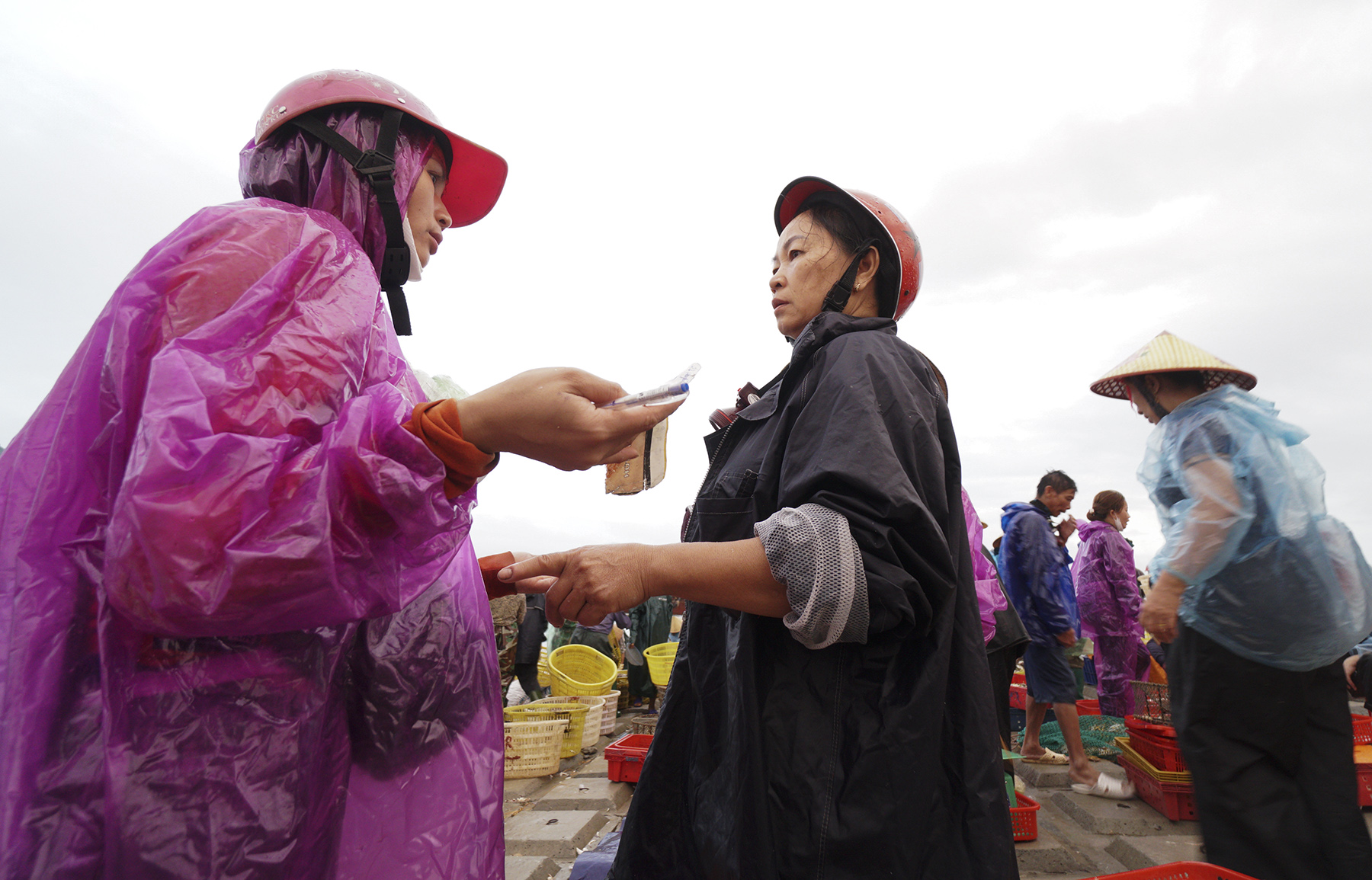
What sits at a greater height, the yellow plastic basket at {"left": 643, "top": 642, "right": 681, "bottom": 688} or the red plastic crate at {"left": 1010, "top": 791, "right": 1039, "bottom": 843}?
the red plastic crate at {"left": 1010, "top": 791, "right": 1039, "bottom": 843}

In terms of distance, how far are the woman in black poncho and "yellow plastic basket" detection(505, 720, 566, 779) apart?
404 centimetres

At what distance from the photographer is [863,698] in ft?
4.23

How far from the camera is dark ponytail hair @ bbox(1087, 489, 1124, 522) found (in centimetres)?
650

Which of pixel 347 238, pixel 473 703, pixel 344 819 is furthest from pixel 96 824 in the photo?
pixel 347 238

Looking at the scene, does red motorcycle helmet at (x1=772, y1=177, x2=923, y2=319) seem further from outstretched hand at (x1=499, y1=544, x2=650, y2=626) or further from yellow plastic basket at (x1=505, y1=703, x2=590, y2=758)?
yellow plastic basket at (x1=505, y1=703, x2=590, y2=758)

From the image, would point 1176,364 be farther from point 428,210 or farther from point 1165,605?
point 428,210

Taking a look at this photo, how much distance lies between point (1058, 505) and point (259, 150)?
6.58 metres

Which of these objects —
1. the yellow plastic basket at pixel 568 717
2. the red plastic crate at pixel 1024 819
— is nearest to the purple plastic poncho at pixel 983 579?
the red plastic crate at pixel 1024 819

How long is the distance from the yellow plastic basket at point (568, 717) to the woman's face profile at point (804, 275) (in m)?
4.99

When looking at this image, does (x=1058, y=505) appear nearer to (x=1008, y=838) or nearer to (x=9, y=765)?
(x=1008, y=838)

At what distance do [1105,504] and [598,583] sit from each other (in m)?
7.00

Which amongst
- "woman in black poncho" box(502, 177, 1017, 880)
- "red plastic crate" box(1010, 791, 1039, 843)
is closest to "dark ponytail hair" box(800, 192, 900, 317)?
"woman in black poncho" box(502, 177, 1017, 880)

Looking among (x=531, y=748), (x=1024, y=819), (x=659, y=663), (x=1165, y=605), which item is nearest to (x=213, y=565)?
(x=1165, y=605)

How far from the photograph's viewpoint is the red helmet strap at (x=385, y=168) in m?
1.34
